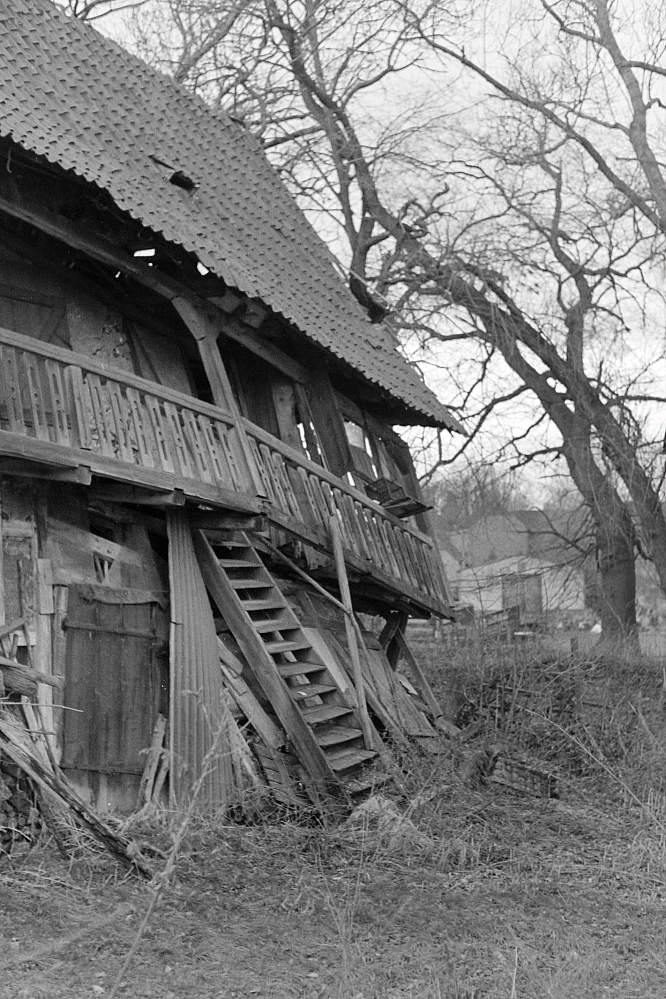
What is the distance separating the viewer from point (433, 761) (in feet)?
45.1

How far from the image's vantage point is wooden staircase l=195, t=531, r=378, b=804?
1226cm

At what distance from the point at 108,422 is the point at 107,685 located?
2.45 metres

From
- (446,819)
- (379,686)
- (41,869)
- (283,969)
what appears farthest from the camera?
(379,686)

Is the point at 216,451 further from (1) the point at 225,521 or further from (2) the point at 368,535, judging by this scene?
(2) the point at 368,535

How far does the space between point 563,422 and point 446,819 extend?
19.7 meters

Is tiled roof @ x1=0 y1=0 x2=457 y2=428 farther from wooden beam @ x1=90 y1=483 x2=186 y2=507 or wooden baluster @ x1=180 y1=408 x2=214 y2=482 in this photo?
wooden beam @ x1=90 y1=483 x2=186 y2=507

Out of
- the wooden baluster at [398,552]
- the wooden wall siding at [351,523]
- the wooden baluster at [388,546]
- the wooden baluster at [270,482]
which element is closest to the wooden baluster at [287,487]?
the wooden wall siding at [351,523]

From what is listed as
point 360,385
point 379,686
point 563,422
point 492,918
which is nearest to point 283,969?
point 492,918

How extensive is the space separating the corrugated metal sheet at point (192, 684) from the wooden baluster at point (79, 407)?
184 cm

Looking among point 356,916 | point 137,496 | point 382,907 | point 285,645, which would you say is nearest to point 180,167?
point 137,496

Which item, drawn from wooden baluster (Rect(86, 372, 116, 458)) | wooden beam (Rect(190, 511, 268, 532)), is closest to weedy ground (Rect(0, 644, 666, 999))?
wooden beam (Rect(190, 511, 268, 532))

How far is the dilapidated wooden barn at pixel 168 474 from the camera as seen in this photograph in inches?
440

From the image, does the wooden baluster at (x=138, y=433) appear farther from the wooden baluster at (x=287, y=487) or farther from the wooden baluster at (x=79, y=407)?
the wooden baluster at (x=287, y=487)

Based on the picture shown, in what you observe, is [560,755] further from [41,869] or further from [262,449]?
[41,869]
